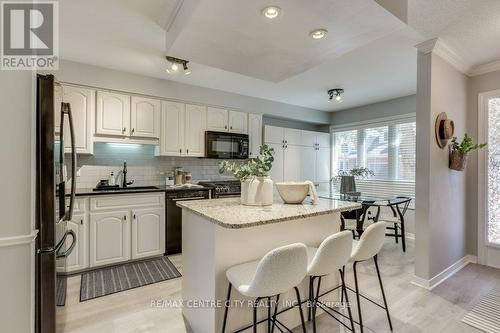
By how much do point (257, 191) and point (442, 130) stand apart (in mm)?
2213

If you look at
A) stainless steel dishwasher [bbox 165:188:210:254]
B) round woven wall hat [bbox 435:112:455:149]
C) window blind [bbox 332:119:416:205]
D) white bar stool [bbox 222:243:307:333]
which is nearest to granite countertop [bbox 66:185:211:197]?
stainless steel dishwasher [bbox 165:188:210:254]

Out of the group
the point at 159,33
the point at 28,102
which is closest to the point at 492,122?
the point at 159,33

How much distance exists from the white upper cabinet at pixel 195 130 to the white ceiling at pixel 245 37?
0.50 m

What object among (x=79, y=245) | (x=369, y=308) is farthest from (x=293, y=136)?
(x=79, y=245)

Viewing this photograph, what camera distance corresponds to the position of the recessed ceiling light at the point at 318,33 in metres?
1.73

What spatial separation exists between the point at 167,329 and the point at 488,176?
3994mm

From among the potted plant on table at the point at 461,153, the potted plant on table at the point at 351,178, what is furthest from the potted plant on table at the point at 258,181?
the potted plant on table at the point at 351,178

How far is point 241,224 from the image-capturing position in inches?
52.9

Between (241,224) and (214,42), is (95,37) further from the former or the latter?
(241,224)

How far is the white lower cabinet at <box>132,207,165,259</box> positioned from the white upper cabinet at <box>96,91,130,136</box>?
1.08 m

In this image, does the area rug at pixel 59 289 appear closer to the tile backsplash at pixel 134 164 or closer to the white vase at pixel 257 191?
the white vase at pixel 257 191

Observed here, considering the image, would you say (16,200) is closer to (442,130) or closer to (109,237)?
(109,237)

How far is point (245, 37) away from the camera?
1807 mm

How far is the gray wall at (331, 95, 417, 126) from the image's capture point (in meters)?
4.33
